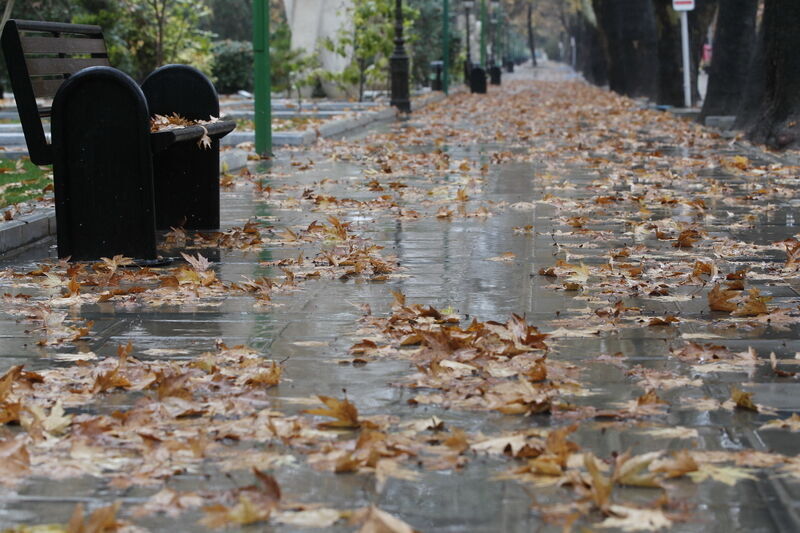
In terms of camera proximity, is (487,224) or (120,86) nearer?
(120,86)

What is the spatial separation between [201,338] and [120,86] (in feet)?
7.88

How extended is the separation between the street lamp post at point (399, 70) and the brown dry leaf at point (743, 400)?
23.7 meters

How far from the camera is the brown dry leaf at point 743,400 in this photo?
444 cm

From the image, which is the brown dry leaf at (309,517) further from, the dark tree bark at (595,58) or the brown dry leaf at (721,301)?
the dark tree bark at (595,58)

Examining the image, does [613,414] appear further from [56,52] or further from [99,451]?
[56,52]

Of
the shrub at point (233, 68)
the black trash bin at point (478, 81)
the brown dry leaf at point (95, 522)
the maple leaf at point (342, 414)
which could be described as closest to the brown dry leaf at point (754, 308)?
the maple leaf at point (342, 414)

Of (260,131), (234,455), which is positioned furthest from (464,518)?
(260,131)

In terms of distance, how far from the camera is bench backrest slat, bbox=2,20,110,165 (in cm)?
776

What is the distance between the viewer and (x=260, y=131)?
51.5 feet

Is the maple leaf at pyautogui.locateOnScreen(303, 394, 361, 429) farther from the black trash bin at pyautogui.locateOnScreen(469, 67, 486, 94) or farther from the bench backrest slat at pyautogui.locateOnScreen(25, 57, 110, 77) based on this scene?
the black trash bin at pyautogui.locateOnScreen(469, 67, 486, 94)

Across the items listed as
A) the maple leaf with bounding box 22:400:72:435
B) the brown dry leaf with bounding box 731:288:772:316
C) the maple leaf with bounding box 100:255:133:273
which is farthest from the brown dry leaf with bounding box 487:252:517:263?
the maple leaf with bounding box 22:400:72:435

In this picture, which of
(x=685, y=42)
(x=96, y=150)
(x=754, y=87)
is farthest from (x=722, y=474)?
(x=685, y=42)

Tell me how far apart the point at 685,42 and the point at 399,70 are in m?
6.12

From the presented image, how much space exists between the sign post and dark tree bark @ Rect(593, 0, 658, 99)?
4.64 metres
